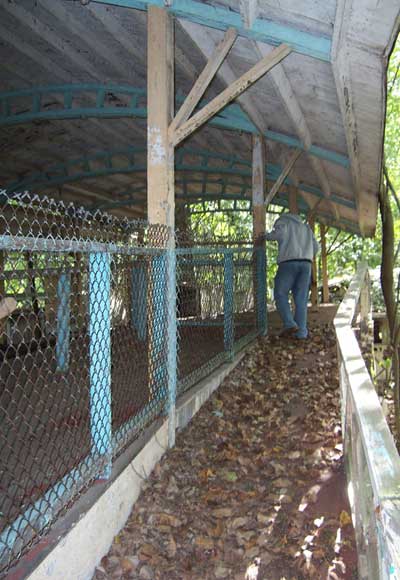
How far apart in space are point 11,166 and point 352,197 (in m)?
7.55

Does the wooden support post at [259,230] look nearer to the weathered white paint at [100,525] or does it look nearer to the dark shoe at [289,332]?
the dark shoe at [289,332]

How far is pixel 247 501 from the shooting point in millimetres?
3684

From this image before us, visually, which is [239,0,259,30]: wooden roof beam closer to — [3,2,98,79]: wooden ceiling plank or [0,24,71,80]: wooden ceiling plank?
[3,2,98,79]: wooden ceiling plank

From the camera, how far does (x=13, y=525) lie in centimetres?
232

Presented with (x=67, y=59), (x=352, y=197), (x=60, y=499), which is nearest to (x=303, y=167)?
(x=352, y=197)

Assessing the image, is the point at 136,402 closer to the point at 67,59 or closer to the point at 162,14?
the point at 162,14

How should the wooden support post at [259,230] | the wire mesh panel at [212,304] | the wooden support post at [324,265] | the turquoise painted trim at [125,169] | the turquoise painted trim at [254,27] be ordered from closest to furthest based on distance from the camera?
the turquoise painted trim at [254,27] < the wire mesh panel at [212,304] < the wooden support post at [259,230] < the turquoise painted trim at [125,169] < the wooden support post at [324,265]

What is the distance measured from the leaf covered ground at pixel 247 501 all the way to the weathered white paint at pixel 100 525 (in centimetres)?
8

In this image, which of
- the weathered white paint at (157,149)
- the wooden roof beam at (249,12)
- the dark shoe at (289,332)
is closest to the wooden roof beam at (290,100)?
the wooden roof beam at (249,12)

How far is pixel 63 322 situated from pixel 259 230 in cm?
444

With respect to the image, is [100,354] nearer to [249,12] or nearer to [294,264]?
[249,12]

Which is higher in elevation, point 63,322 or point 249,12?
point 249,12

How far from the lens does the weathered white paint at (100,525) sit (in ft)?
8.04

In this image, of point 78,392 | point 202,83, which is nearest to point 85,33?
point 202,83
